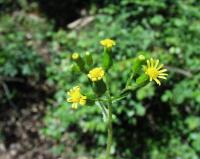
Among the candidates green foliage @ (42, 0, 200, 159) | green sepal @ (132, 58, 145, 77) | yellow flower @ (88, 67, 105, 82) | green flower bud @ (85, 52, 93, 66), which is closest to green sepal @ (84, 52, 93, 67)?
green flower bud @ (85, 52, 93, 66)

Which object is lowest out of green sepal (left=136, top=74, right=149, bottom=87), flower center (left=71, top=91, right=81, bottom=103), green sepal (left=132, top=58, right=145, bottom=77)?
flower center (left=71, top=91, right=81, bottom=103)

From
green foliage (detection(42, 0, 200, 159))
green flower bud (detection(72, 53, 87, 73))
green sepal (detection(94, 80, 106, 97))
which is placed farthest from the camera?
green foliage (detection(42, 0, 200, 159))

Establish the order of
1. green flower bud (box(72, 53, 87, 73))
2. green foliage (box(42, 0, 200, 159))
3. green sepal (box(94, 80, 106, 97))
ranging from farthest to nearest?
green foliage (box(42, 0, 200, 159)) → green flower bud (box(72, 53, 87, 73)) → green sepal (box(94, 80, 106, 97))

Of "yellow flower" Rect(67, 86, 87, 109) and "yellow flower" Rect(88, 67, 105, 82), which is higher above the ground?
"yellow flower" Rect(88, 67, 105, 82)

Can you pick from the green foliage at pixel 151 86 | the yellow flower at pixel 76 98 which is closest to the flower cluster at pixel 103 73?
the yellow flower at pixel 76 98

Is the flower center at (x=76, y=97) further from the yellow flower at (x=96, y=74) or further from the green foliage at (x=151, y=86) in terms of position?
the green foliage at (x=151, y=86)

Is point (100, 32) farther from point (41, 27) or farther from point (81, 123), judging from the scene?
point (41, 27)

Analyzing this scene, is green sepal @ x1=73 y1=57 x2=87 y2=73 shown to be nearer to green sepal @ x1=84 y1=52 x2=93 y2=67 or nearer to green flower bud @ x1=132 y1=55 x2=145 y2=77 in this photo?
green sepal @ x1=84 y1=52 x2=93 y2=67

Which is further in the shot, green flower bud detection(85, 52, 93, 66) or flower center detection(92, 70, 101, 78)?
green flower bud detection(85, 52, 93, 66)
